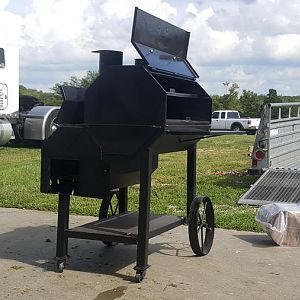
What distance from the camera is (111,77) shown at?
5.30m

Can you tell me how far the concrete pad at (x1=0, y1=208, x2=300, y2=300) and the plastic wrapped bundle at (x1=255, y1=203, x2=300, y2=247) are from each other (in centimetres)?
14

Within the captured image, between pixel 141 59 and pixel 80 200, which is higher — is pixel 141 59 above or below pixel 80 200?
above

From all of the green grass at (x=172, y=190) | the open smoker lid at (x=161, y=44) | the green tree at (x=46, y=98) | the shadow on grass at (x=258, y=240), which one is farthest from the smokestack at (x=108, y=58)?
the green tree at (x=46, y=98)

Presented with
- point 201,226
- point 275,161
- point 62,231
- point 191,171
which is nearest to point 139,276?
point 62,231

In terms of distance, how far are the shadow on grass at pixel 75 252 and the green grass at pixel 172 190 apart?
1432mm

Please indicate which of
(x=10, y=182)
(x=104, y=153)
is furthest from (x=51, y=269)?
(x=10, y=182)

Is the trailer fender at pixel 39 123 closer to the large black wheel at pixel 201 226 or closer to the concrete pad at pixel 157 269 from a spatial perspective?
the concrete pad at pixel 157 269

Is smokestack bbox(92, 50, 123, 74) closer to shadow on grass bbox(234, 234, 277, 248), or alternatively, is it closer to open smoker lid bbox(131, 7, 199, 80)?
open smoker lid bbox(131, 7, 199, 80)

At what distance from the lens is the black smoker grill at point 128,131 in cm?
522

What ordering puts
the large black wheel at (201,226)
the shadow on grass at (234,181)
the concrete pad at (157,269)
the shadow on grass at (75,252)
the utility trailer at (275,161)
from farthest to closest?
the shadow on grass at (234,181) < the utility trailer at (275,161) < the large black wheel at (201,226) < the shadow on grass at (75,252) < the concrete pad at (157,269)

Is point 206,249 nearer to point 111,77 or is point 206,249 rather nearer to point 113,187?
point 113,187

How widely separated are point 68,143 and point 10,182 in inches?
250

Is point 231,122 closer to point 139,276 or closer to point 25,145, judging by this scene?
point 25,145

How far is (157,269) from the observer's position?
18.8ft
